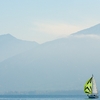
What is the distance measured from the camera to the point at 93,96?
7254 inches

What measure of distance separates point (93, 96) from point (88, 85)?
4.73 metres

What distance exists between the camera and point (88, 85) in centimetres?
18300
